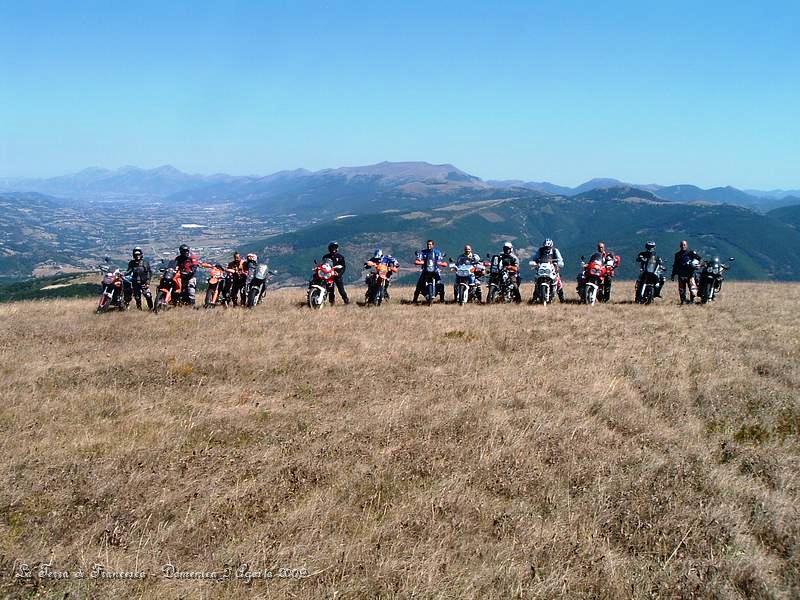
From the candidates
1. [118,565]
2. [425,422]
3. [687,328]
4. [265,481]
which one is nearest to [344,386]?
[425,422]

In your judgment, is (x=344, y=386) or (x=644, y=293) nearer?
(x=344, y=386)

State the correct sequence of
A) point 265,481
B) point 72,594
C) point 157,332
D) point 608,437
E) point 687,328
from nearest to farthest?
point 72,594 < point 265,481 < point 608,437 < point 157,332 < point 687,328

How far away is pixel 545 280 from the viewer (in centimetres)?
2028

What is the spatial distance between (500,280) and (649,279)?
597cm

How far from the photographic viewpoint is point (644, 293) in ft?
69.9

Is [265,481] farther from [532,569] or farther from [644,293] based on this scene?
[644,293]

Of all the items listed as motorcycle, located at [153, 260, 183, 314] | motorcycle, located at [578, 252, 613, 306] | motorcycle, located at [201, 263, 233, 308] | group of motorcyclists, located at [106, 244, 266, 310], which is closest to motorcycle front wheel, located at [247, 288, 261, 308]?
group of motorcyclists, located at [106, 244, 266, 310]

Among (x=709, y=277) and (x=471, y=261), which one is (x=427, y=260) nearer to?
(x=471, y=261)

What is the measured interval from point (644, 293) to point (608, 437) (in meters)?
15.1

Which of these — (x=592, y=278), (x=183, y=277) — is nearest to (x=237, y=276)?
(x=183, y=277)

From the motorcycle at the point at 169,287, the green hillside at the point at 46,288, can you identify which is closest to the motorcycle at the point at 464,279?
the motorcycle at the point at 169,287

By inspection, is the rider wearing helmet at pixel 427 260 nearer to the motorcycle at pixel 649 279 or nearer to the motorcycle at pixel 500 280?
the motorcycle at pixel 500 280

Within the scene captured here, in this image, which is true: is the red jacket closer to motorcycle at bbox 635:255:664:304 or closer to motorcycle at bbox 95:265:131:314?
motorcycle at bbox 95:265:131:314

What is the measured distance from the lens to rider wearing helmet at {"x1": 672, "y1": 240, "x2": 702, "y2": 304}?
814 inches
